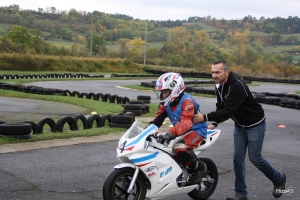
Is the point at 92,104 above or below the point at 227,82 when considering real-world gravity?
below

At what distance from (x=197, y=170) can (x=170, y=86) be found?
1271 mm

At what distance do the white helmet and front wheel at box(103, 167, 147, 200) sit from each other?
1022mm

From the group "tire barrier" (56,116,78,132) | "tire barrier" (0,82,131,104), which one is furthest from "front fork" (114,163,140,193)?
"tire barrier" (0,82,131,104)

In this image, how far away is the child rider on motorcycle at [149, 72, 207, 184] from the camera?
573cm

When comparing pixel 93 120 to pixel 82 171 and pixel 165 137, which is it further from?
pixel 165 137

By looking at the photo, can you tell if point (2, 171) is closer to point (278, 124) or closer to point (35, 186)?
point (35, 186)

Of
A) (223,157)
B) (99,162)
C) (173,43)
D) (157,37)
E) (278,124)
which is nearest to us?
(99,162)

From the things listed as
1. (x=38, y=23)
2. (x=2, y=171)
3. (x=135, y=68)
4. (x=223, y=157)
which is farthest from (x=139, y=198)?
(x=38, y=23)

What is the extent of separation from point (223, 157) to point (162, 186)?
408 centimetres

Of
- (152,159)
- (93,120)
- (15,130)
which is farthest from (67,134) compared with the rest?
(152,159)

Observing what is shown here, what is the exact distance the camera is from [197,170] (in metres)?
6.19

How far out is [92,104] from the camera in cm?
1912

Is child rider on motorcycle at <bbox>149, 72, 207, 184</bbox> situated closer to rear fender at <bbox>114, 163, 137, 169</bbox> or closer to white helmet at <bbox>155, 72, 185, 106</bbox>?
white helmet at <bbox>155, 72, 185, 106</bbox>

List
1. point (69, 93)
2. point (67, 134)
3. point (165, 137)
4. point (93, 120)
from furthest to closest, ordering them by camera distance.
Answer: point (69, 93), point (93, 120), point (67, 134), point (165, 137)
